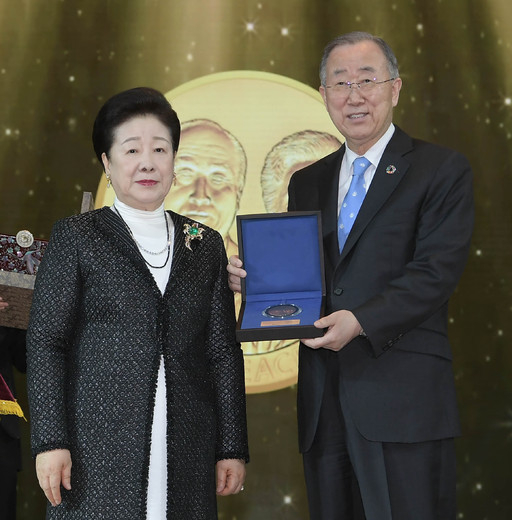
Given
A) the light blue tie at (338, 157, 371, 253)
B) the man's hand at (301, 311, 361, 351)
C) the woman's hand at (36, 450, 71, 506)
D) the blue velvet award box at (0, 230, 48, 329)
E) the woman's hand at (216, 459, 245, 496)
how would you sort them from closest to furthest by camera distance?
the woman's hand at (36, 450, 71, 506), the man's hand at (301, 311, 361, 351), the woman's hand at (216, 459, 245, 496), the light blue tie at (338, 157, 371, 253), the blue velvet award box at (0, 230, 48, 329)

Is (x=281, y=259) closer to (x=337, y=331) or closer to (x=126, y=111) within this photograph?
(x=337, y=331)

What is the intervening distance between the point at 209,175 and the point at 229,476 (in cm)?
174

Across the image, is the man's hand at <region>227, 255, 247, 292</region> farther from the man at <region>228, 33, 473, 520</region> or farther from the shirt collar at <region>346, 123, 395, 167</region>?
the shirt collar at <region>346, 123, 395, 167</region>

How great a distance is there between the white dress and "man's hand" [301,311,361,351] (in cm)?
37

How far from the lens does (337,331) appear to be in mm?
1914

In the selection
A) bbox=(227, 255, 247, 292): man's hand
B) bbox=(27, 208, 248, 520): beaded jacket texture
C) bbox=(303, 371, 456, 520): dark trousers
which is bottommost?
bbox=(303, 371, 456, 520): dark trousers

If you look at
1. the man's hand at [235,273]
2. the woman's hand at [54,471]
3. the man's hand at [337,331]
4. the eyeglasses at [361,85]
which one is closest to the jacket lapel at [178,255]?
the man's hand at [235,273]

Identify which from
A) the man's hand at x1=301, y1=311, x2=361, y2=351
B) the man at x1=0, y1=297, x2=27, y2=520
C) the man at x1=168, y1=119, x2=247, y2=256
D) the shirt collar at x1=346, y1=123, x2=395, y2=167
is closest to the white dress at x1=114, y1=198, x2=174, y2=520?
the man's hand at x1=301, y1=311, x2=361, y2=351

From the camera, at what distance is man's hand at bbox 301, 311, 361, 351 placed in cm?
190

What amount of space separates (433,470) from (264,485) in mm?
1588

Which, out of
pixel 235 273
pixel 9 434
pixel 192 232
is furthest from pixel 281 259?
pixel 9 434

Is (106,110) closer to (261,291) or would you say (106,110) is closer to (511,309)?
(261,291)

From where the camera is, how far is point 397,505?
6.48 ft

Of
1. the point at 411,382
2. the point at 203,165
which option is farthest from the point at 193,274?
the point at 203,165
